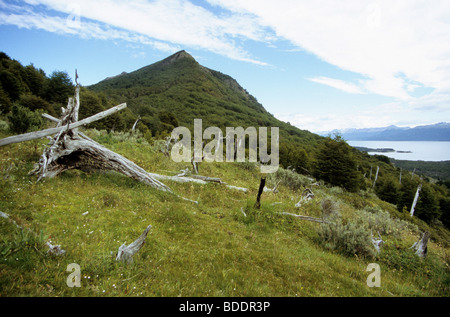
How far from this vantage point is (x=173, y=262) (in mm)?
4789

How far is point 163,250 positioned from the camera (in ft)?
17.0

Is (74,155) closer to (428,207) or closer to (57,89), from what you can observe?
(57,89)

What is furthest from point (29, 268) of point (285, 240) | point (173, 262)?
point (285, 240)

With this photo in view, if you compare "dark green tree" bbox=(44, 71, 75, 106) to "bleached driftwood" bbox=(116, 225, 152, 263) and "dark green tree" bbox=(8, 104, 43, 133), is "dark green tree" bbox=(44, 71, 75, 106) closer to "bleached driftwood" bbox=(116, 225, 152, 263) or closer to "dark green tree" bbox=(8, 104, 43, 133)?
"dark green tree" bbox=(8, 104, 43, 133)

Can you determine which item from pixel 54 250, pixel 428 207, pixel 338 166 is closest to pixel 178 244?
pixel 54 250

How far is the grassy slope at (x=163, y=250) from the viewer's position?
3629 millimetres

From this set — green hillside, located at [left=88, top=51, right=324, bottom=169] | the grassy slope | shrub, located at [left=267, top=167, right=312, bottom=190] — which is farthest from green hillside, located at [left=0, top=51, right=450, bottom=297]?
green hillside, located at [left=88, top=51, right=324, bottom=169]

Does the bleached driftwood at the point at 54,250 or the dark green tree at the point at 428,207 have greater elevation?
the bleached driftwood at the point at 54,250

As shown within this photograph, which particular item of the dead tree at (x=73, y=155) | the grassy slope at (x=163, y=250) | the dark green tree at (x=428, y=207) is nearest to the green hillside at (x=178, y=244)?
the grassy slope at (x=163, y=250)

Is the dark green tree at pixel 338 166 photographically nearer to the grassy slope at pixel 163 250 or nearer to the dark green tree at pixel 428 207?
the dark green tree at pixel 428 207

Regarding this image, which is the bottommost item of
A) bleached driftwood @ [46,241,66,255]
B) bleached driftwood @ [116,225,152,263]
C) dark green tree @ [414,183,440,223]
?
dark green tree @ [414,183,440,223]

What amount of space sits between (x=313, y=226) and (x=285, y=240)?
2.38 meters

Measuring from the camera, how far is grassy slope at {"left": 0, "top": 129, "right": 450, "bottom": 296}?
11.9ft
